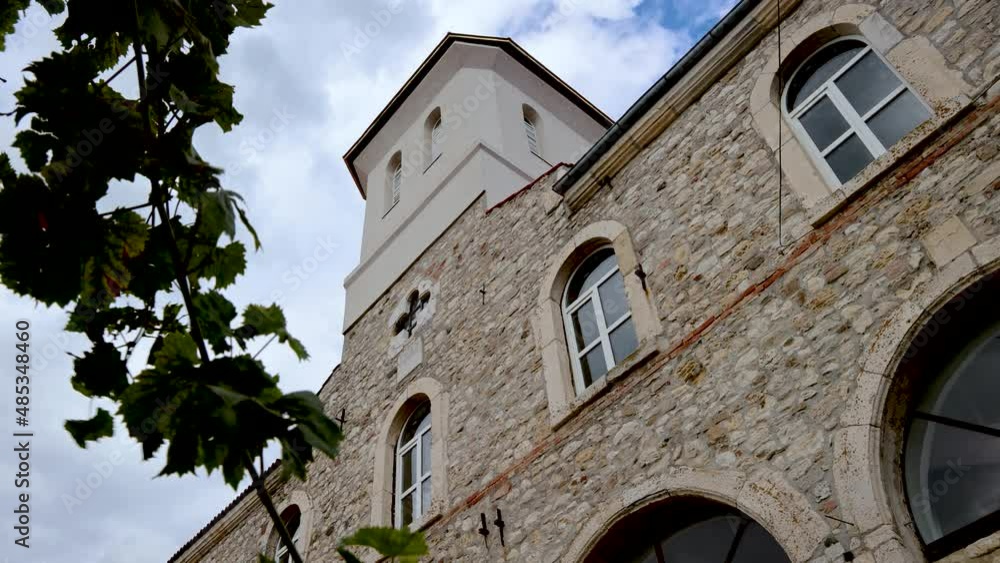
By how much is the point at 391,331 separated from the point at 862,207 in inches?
239

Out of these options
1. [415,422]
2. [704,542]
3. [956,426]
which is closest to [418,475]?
[415,422]

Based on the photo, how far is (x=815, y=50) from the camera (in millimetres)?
6230

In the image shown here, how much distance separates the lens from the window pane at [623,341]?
6293 millimetres

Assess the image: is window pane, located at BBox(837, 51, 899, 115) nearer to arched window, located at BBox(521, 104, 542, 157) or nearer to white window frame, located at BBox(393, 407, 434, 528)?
white window frame, located at BBox(393, 407, 434, 528)

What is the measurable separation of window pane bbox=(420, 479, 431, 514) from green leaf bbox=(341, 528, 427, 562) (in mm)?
5981

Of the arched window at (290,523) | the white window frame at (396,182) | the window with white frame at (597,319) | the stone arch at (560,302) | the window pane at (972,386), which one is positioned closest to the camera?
the window pane at (972,386)

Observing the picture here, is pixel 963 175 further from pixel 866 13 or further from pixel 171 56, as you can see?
pixel 171 56

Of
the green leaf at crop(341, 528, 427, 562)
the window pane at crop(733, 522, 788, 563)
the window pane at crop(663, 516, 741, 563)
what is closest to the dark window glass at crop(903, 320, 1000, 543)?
the window pane at crop(733, 522, 788, 563)

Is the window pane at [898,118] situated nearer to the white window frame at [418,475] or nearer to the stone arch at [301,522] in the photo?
the white window frame at [418,475]

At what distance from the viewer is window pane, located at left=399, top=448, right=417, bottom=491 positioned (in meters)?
7.99

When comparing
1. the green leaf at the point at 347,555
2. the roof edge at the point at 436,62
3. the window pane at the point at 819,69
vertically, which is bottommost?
the green leaf at the point at 347,555

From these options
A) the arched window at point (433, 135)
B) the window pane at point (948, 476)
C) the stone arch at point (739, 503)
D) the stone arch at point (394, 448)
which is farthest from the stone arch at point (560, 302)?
the arched window at point (433, 135)

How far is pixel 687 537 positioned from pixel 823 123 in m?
3.27

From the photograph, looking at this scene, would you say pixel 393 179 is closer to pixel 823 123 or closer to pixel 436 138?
pixel 436 138
